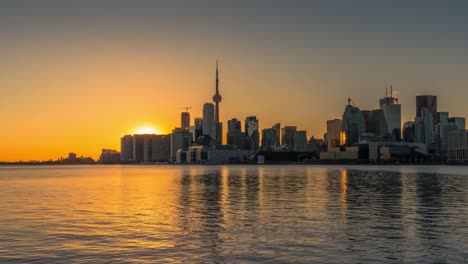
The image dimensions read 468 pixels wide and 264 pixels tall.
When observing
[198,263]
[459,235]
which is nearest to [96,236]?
[198,263]

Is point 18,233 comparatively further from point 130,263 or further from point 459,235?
point 459,235

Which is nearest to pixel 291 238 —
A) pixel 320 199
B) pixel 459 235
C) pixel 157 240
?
pixel 157 240

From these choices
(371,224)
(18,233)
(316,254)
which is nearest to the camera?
(316,254)

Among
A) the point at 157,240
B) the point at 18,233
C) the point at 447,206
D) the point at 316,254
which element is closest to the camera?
the point at 316,254

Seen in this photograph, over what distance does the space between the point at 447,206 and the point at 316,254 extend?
3847 cm

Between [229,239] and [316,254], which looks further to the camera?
[229,239]

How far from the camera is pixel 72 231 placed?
155 ft

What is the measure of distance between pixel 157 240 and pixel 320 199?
42.5 metres

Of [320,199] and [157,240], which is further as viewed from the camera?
[320,199]

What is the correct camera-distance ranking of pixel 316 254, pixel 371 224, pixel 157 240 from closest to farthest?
pixel 316 254, pixel 157 240, pixel 371 224

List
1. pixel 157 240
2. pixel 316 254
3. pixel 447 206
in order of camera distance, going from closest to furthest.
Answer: pixel 316 254, pixel 157 240, pixel 447 206

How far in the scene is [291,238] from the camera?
41.8 m

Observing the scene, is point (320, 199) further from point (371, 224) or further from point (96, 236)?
point (96, 236)

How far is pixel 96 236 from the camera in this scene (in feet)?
144
